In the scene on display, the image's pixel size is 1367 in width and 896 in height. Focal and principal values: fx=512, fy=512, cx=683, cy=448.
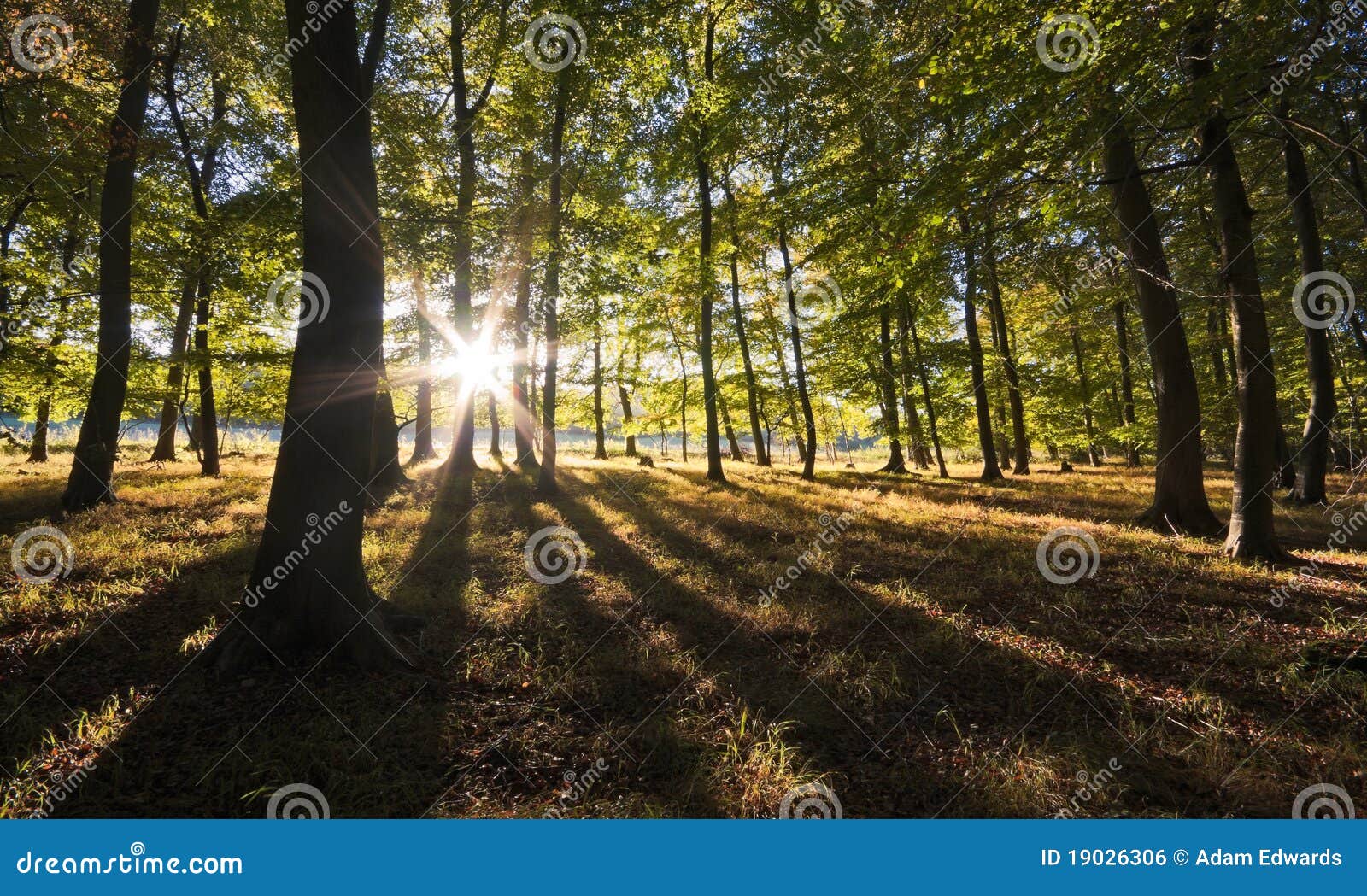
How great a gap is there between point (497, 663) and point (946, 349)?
55.2ft

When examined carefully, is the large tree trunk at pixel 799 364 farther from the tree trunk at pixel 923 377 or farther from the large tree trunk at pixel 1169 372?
the large tree trunk at pixel 1169 372

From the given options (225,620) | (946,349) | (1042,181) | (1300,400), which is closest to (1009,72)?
(1042,181)

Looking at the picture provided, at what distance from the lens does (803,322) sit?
837 inches

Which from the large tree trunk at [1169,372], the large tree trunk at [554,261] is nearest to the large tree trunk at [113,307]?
the large tree trunk at [554,261]

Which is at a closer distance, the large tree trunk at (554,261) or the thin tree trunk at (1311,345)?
the thin tree trunk at (1311,345)

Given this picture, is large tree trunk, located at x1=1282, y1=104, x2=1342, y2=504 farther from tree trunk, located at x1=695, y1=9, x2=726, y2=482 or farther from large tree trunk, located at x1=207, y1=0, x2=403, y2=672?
large tree trunk, located at x1=207, y1=0, x2=403, y2=672

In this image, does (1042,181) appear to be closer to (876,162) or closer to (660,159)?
(876,162)

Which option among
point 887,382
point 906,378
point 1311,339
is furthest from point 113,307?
point 1311,339

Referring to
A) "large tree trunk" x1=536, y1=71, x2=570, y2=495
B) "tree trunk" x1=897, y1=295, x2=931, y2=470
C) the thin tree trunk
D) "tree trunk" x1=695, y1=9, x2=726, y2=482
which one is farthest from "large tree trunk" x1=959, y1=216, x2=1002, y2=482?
"large tree trunk" x1=536, y1=71, x2=570, y2=495

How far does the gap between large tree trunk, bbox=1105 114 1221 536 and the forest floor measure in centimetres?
138

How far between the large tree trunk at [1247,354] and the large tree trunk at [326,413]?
1124 centimetres

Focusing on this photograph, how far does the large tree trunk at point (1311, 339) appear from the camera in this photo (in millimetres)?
11398

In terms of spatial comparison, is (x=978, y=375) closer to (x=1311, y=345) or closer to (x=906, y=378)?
(x=906, y=378)

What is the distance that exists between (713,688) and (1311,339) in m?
17.4
